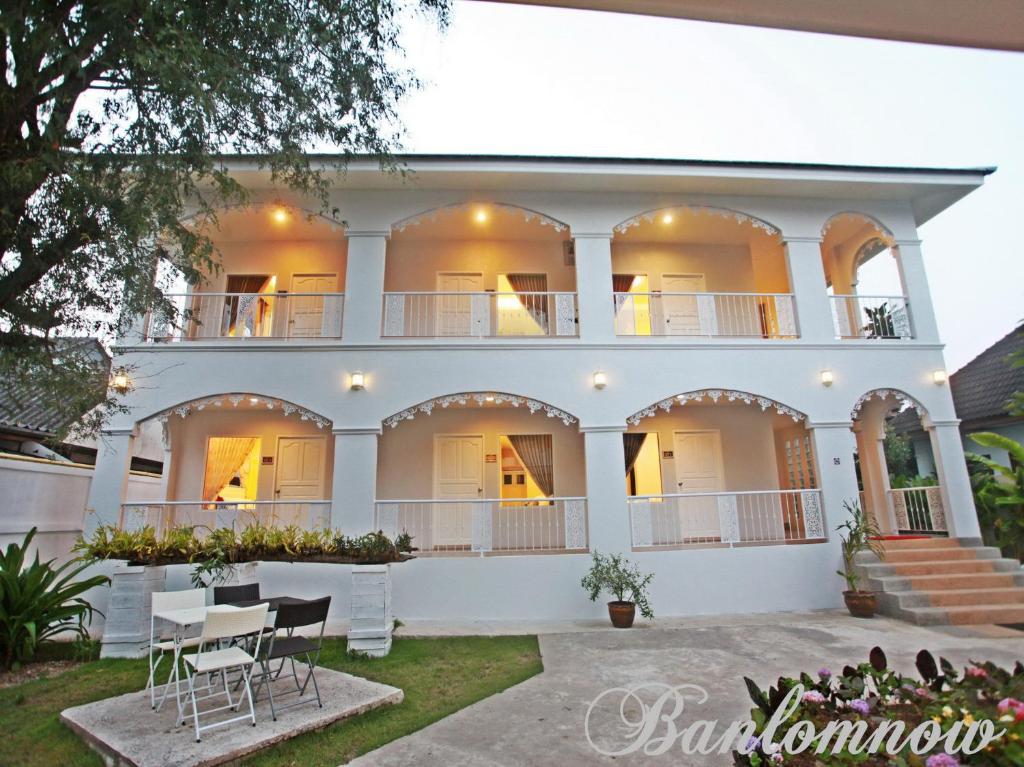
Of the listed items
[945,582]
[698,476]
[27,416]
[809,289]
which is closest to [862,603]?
[945,582]

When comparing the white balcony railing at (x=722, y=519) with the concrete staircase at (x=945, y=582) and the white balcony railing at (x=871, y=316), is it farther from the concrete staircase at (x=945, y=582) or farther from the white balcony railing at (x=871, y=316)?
the white balcony railing at (x=871, y=316)

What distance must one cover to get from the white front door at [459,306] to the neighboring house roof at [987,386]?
11379 mm

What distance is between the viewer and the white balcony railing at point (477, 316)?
9.91 metres

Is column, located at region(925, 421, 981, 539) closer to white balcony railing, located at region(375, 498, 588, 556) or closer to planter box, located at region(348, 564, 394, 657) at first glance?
white balcony railing, located at region(375, 498, 588, 556)

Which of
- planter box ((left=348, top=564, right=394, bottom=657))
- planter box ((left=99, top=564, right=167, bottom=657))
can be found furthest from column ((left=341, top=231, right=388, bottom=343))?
planter box ((left=99, top=564, right=167, bottom=657))

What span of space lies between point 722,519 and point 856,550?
2.00m

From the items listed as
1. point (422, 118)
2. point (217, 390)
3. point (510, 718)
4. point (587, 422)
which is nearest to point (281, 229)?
point (217, 390)

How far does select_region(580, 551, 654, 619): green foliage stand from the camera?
8070 millimetres

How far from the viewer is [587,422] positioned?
9148 millimetres

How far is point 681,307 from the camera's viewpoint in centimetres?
1155

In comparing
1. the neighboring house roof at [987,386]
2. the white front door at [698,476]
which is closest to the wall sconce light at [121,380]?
the white front door at [698,476]

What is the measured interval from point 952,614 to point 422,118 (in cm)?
954

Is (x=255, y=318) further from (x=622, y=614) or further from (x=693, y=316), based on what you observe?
(x=693, y=316)

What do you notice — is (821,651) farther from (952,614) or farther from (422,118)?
(422,118)
